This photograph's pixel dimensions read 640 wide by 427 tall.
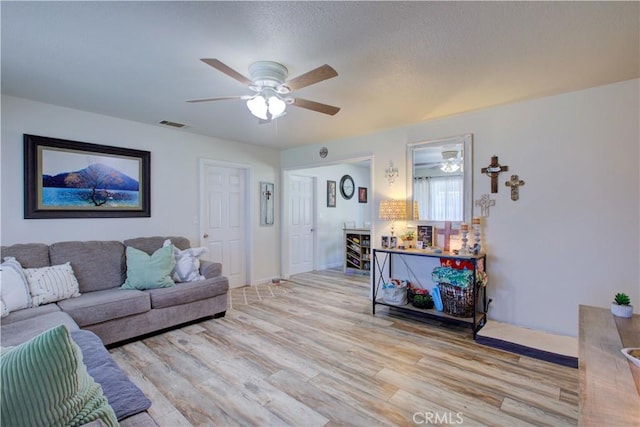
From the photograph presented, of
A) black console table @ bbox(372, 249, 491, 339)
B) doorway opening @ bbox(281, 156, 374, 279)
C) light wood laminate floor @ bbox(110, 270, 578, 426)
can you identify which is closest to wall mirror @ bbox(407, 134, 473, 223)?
black console table @ bbox(372, 249, 491, 339)

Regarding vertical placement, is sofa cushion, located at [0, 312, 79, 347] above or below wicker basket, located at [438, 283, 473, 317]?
above

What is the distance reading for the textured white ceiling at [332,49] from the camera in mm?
1677

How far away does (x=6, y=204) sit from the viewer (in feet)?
9.66

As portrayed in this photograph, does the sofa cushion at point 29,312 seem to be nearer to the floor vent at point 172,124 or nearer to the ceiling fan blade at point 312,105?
the floor vent at point 172,124

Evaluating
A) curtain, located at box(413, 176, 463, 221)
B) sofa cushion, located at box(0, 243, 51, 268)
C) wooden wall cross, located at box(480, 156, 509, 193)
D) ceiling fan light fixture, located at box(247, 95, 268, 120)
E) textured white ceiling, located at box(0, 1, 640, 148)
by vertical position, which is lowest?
sofa cushion, located at box(0, 243, 51, 268)

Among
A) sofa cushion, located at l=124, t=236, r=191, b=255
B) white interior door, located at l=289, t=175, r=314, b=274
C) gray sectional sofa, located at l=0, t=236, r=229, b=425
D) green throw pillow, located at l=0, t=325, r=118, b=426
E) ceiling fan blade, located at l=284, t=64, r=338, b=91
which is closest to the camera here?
green throw pillow, located at l=0, t=325, r=118, b=426

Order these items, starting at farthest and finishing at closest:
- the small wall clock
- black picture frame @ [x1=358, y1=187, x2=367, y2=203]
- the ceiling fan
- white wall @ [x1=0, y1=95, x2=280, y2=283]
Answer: black picture frame @ [x1=358, y1=187, x2=367, y2=203] → the small wall clock → white wall @ [x1=0, y1=95, x2=280, y2=283] → the ceiling fan

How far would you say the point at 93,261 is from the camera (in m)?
3.17

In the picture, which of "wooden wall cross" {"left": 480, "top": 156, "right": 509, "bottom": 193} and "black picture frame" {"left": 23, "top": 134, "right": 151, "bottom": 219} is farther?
"wooden wall cross" {"left": 480, "top": 156, "right": 509, "bottom": 193}

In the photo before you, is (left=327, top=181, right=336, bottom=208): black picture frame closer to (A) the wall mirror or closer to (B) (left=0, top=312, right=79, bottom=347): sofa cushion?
(A) the wall mirror

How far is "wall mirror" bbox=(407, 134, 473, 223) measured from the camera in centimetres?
342

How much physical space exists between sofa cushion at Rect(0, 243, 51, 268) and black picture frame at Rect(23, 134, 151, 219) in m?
0.33

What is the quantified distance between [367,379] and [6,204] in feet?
12.1

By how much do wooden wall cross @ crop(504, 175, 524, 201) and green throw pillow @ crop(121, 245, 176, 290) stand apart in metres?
3.71
